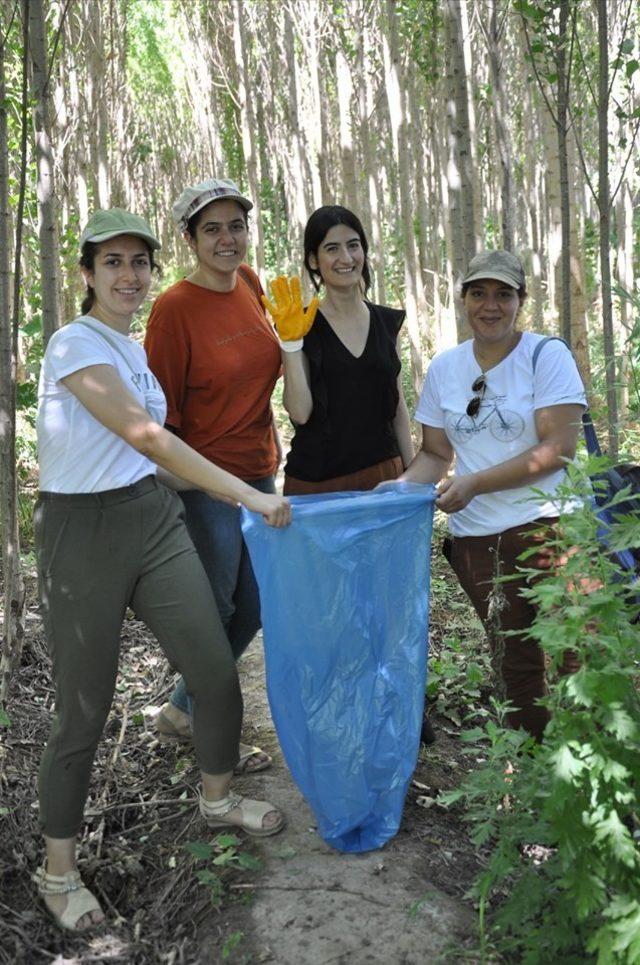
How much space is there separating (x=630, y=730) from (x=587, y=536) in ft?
1.30

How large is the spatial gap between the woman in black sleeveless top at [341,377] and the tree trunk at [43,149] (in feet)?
3.84

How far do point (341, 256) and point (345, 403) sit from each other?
464 mm

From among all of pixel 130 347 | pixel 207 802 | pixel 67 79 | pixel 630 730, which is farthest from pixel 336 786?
pixel 67 79

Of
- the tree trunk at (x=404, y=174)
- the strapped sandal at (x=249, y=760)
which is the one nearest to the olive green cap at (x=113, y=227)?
the strapped sandal at (x=249, y=760)

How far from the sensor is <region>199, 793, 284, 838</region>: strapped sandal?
2734mm

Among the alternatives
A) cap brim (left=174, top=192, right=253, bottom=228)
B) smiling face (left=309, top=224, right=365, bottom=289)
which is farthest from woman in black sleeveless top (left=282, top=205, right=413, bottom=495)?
cap brim (left=174, top=192, right=253, bottom=228)

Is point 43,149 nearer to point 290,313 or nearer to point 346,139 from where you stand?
point 290,313

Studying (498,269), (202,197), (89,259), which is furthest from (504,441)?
(89,259)

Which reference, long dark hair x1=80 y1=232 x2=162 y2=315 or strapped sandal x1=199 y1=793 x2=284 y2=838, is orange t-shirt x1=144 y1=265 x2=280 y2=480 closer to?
long dark hair x1=80 y1=232 x2=162 y2=315

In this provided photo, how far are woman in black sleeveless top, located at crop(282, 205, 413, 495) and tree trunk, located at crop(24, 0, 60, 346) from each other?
117cm

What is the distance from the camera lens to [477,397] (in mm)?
2844

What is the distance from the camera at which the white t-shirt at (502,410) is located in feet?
9.00

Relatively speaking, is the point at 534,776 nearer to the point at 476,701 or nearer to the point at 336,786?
the point at 336,786

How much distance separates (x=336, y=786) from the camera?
2.55 meters
